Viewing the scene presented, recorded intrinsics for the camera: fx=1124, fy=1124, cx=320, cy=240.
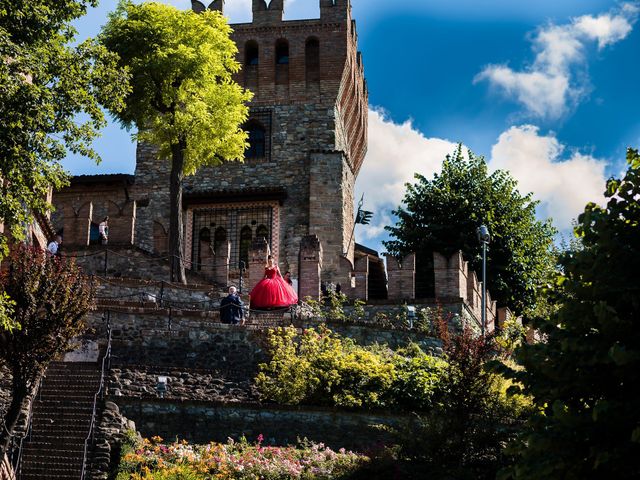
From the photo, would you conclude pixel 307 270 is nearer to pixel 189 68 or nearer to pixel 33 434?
pixel 189 68

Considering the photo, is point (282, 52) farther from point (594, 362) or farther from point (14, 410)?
point (594, 362)

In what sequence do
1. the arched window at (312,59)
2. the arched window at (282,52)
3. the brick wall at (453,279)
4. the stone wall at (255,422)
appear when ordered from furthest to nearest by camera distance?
1. the arched window at (282,52)
2. the arched window at (312,59)
3. the brick wall at (453,279)
4. the stone wall at (255,422)

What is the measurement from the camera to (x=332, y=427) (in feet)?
75.5

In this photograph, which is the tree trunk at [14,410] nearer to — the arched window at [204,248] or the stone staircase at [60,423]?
the stone staircase at [60,423]

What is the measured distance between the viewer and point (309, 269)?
32.6 m

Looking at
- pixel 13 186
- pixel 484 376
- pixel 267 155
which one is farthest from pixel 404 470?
pixel 267 155

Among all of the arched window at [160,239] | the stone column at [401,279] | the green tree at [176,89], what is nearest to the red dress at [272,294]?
the stone column at [401,279]

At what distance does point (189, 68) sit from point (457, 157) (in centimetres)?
1403

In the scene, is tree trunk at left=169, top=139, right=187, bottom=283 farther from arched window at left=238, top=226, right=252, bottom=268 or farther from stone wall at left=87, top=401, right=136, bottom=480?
stone wall at left=87, top=401, right=136, bottom=480

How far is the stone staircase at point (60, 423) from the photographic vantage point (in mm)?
20547

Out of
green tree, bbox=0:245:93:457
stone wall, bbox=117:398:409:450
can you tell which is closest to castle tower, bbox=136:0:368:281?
stone wall, bbox=117:398:409:450

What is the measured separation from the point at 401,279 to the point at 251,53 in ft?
50.7

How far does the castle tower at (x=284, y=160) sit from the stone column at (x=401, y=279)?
546cm

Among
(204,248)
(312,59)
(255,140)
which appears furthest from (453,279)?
(312,59)
